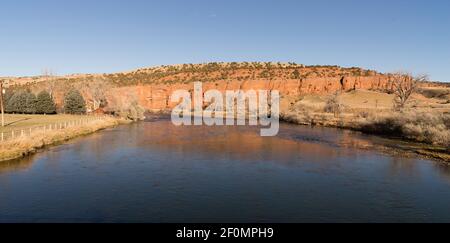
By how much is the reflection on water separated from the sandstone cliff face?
80709mm

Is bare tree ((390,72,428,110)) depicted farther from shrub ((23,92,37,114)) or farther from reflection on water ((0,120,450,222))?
shrub ((23,92,37,114))

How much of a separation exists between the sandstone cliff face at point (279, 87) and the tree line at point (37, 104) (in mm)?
43722

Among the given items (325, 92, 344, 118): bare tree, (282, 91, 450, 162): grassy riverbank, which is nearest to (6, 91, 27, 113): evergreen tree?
(282, 91, 450, 162): grassy riverbank

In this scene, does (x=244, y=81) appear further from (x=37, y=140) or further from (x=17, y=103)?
(x=37, y=140)

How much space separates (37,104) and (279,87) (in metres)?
70.6

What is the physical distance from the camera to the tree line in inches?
2361

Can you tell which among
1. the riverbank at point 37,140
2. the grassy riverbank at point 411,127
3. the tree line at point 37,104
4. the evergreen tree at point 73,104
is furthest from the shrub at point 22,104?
the grassy riverbank at point 411,127

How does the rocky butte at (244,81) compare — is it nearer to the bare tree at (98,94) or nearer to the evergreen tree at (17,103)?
the bare tree at (98,94)

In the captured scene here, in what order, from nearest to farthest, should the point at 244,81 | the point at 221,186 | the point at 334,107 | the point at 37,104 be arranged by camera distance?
the point at 221,186
the point at 37,104
the point at 334,107
the point at 244,81

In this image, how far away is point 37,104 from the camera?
2363 inches

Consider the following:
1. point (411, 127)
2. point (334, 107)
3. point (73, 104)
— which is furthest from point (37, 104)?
point (411, 127)

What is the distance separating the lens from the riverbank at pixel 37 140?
23625 mm
